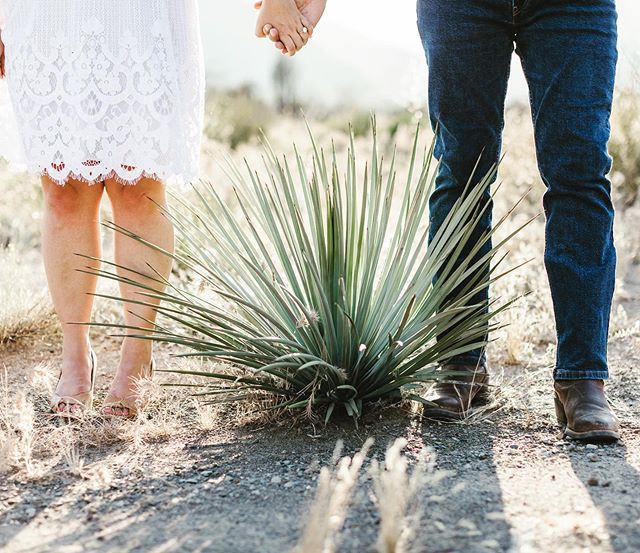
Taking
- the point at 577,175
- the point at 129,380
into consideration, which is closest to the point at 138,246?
the point at 129,380

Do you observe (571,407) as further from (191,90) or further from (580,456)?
(191,90)

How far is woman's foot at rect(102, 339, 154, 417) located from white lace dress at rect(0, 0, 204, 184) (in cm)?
54

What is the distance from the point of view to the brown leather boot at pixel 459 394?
2.45m

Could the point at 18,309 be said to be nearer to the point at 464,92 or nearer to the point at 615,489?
the point at 464,92

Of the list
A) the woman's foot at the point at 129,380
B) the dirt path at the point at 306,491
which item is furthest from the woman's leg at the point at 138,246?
the dirt path at the point at 306,491

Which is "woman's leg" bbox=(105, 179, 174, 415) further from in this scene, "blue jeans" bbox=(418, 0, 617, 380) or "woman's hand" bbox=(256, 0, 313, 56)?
"blue jeans" bbox=(418, 0, 617, 380)

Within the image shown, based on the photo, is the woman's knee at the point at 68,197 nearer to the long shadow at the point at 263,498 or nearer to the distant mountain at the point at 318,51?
the long shadow at the point at 263,498

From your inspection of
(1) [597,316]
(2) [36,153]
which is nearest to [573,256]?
(1) [597,316]

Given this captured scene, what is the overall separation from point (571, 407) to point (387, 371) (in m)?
0.50

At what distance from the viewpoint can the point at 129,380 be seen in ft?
8.82

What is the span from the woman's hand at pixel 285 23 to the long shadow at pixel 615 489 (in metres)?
1.44

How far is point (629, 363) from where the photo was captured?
3307 millimetres

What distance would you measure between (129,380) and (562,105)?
150 cm

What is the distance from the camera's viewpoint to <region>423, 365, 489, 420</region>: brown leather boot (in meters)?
2.45
